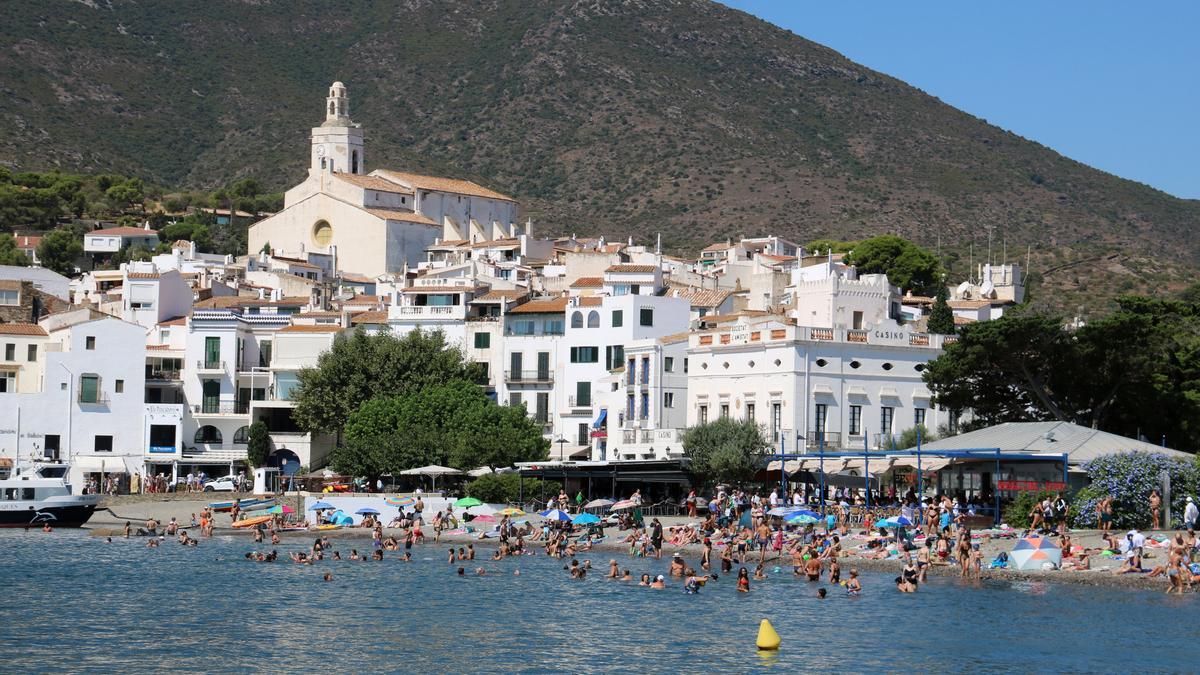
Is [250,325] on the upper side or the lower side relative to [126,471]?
upper

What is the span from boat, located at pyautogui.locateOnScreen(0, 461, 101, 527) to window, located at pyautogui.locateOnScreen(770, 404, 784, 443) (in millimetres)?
25470

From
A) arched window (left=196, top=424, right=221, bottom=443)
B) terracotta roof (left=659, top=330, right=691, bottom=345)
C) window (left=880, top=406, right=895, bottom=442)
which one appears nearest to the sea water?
window (left=880, top=406, right=895, bottom=442)

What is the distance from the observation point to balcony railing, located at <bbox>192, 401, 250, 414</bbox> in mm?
81500

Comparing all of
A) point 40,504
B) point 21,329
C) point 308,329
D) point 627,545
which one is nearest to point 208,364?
point 308,329

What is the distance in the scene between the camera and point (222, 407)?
8156cm

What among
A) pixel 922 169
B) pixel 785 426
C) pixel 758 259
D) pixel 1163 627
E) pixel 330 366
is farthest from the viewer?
pixel 922 169

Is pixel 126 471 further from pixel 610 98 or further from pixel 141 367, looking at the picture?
pixel 610 98

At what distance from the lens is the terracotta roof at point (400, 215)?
387 ft

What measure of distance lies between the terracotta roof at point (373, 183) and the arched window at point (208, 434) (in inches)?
1578

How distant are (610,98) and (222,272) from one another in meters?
81.6

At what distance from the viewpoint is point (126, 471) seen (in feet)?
258

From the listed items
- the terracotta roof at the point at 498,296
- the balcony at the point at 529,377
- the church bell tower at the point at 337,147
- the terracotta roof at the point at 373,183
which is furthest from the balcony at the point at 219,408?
the church bell tower at the point at 337,147

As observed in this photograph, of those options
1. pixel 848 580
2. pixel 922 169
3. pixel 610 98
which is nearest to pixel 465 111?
pixel 610 98

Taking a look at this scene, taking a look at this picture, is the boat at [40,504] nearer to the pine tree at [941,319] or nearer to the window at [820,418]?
the window at [820,418]
